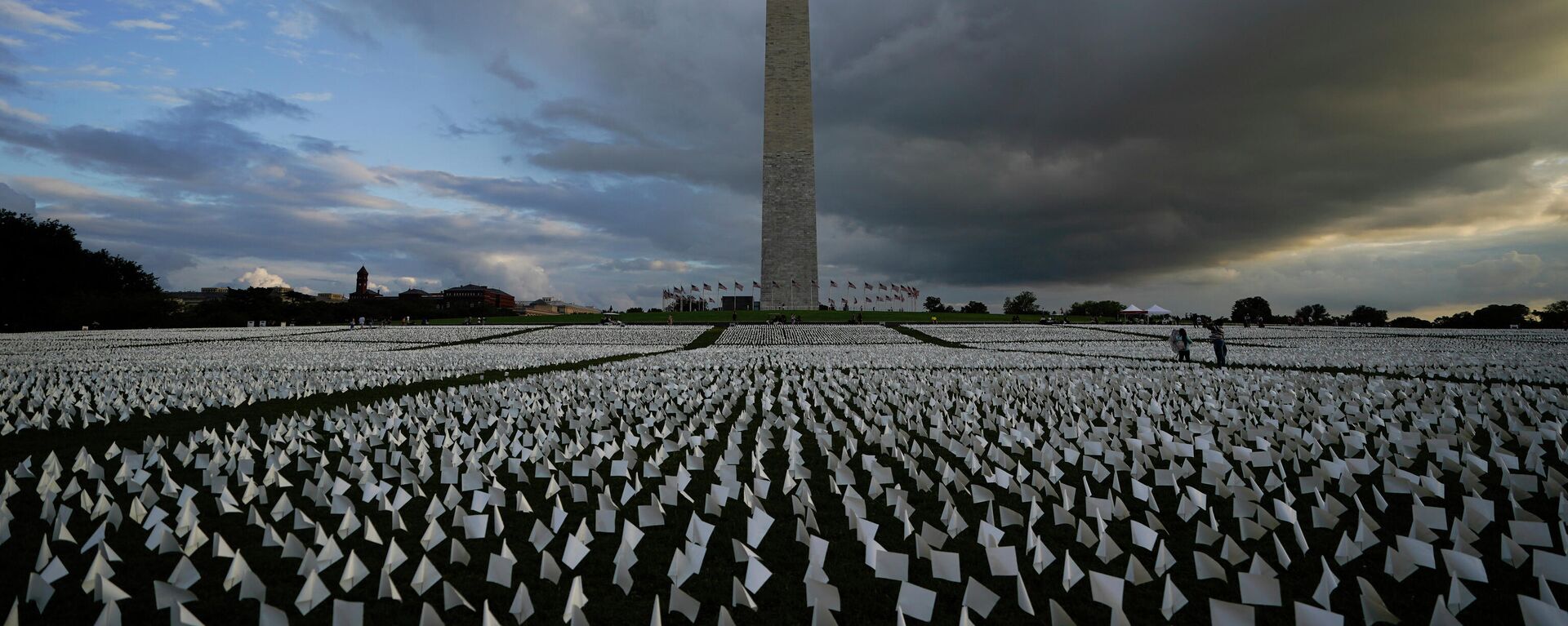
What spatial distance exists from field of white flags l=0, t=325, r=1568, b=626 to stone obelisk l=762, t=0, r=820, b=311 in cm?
5041

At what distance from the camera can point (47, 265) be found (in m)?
48.4

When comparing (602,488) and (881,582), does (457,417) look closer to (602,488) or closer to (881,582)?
(602,488)

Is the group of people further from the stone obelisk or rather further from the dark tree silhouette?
the dark tree silhouette

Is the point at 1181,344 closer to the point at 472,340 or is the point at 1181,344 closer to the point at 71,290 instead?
the point at 472,340

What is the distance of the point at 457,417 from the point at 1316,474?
9.47m

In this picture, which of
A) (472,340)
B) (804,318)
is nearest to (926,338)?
(804,318)

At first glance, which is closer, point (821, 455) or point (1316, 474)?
point (1316, 474)

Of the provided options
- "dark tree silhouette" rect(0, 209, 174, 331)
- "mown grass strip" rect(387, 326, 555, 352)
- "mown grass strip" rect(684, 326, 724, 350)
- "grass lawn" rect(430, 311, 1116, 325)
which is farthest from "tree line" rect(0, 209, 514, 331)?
"mown grass strip" rect(684, 326, 724, 350)

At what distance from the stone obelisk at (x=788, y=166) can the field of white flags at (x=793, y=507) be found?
165 feet

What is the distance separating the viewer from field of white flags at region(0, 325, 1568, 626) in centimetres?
336

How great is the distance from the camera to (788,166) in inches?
2360

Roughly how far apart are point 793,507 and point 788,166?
57.1 m

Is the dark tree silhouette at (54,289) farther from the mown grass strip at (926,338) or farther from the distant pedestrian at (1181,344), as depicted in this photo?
the distant pedestrian at (1181,344)

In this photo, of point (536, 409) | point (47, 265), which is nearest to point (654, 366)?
point (536, 409)
